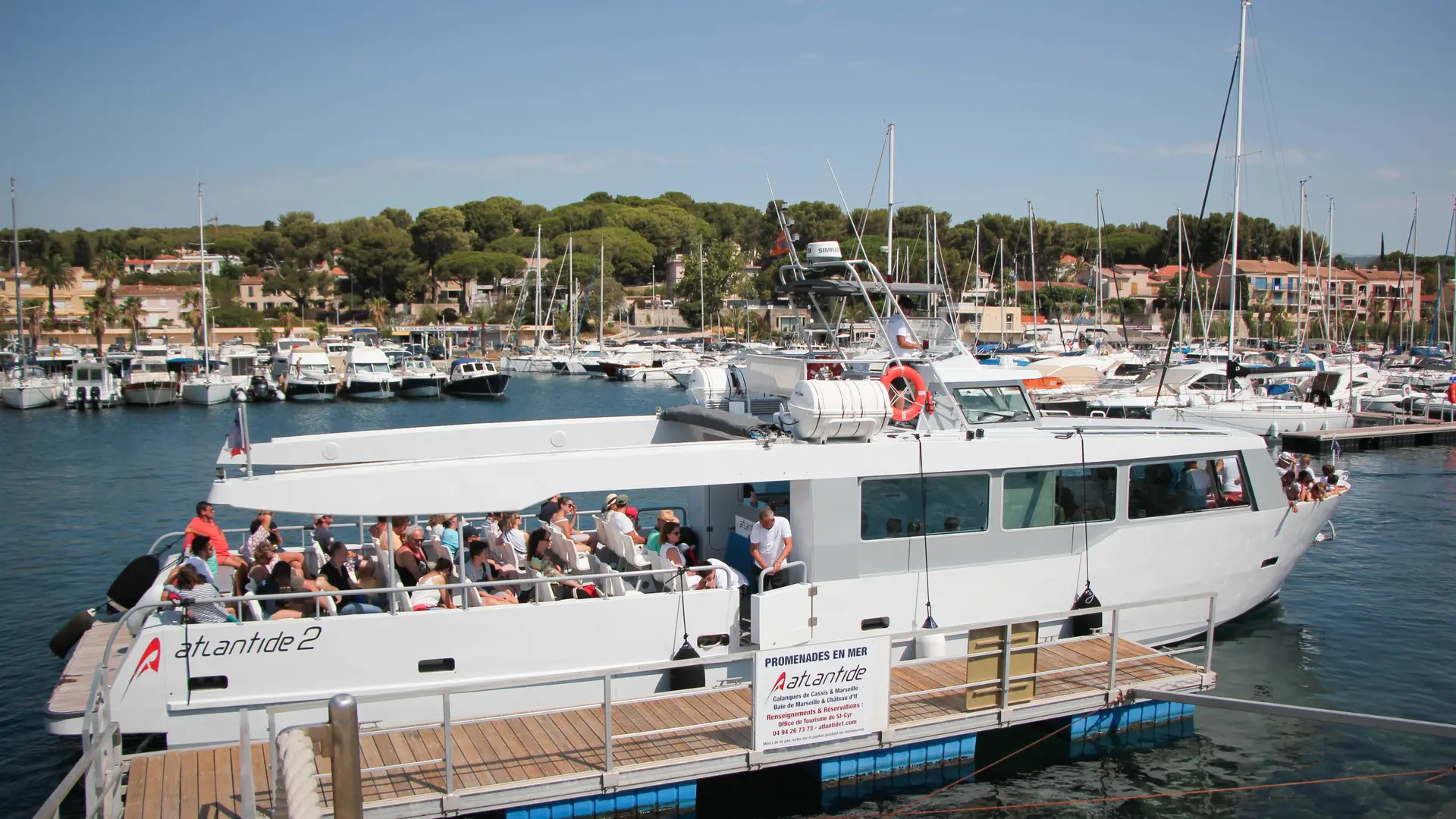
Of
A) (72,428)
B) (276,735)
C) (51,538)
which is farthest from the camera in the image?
(72,428)

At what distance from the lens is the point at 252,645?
866 centimetres

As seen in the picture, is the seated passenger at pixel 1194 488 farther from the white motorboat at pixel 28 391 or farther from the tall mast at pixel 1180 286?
the white motorboat at pixel 28 391

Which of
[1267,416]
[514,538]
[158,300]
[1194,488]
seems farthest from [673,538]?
[158,300]

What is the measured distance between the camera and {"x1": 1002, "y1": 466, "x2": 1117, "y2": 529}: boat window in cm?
1100

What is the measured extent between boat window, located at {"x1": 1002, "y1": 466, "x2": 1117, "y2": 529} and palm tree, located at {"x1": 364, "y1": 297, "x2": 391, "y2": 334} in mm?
95273

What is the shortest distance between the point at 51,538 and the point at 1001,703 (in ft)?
72.0

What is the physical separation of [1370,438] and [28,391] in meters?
62.4

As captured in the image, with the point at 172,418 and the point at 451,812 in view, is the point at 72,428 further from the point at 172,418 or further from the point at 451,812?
the point at 451,812

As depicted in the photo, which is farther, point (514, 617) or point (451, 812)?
point (514, 617)

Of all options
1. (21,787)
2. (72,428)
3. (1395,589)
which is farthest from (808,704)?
(72,428)

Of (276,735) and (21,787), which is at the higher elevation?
(276,735)

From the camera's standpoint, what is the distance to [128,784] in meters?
7.71

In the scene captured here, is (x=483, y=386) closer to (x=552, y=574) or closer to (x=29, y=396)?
(x=29, y=396)

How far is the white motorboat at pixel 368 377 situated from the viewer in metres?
57.9
